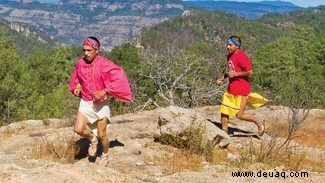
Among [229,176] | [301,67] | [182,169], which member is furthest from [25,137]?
[301,67]

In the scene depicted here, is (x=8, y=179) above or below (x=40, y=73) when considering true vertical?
above

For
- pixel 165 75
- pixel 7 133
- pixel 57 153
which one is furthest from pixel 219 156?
pixel 165 75

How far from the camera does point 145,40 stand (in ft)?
563

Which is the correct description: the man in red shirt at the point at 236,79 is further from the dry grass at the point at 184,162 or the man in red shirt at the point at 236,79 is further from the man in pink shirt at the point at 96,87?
the man in pink shirt at the point at 96,87

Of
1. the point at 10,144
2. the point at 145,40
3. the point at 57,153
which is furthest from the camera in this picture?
the point at 145,40

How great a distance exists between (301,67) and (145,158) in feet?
179

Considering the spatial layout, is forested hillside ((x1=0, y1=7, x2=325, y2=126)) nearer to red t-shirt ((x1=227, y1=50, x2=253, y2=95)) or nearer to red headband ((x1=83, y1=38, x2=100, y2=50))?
red t-shirt ((x1=227, y1=50, x2=253, y2=95))

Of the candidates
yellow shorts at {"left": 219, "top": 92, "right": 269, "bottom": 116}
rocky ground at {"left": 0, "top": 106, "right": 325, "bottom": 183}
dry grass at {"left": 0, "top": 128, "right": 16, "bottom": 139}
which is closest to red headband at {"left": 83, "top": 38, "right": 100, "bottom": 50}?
rocky ground at {"left": 0, "top": 106, "right": 325, "bottom": 183}

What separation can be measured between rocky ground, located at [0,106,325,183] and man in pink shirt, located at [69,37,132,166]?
0.62 m

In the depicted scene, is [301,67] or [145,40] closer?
[301,67]

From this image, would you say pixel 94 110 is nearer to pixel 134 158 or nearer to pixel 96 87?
pixel 96 87

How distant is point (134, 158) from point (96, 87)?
5.19 feet

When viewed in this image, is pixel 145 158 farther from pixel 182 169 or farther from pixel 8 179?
pixel 8 179

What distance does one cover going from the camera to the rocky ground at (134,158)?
15.6 ft
